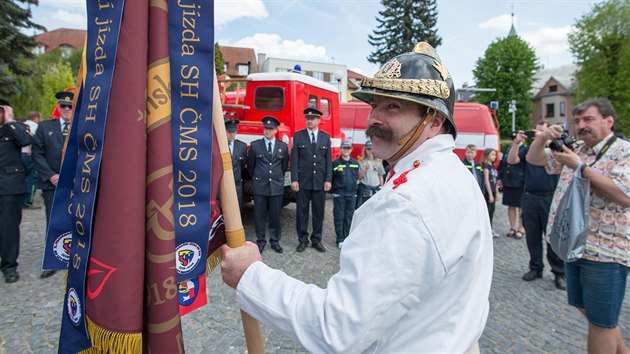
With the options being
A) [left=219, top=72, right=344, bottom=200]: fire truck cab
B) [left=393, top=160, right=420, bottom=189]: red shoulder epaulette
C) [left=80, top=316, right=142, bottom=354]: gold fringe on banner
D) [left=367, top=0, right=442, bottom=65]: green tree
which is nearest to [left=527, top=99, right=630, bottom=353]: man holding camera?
[left=393, top=160, right=420, bottom=189]: red shoulder epaulette

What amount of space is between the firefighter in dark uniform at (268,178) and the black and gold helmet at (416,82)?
18.9ft

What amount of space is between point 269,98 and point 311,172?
8.45 ft

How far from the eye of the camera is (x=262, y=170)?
24.0 feet

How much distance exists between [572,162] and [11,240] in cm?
650

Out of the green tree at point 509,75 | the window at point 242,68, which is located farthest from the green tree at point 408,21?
the window at point 242,68

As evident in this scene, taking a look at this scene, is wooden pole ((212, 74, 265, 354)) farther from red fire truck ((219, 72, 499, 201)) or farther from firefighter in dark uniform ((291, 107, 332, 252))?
red fire truck ((219, 72, 499, 201))

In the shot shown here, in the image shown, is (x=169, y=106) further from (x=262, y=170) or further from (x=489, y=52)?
(x=489, y=52)

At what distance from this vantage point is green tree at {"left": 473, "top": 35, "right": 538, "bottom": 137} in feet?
157

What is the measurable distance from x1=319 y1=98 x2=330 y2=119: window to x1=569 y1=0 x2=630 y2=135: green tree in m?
37.2

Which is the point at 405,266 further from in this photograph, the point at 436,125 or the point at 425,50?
the point at 425,50

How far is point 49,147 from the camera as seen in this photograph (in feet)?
18.7

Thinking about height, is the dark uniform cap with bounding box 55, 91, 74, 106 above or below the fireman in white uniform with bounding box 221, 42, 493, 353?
above

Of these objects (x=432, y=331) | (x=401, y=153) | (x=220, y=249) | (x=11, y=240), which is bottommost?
(x=11, y=240)

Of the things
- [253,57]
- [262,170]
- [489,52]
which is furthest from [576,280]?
[253,57]
